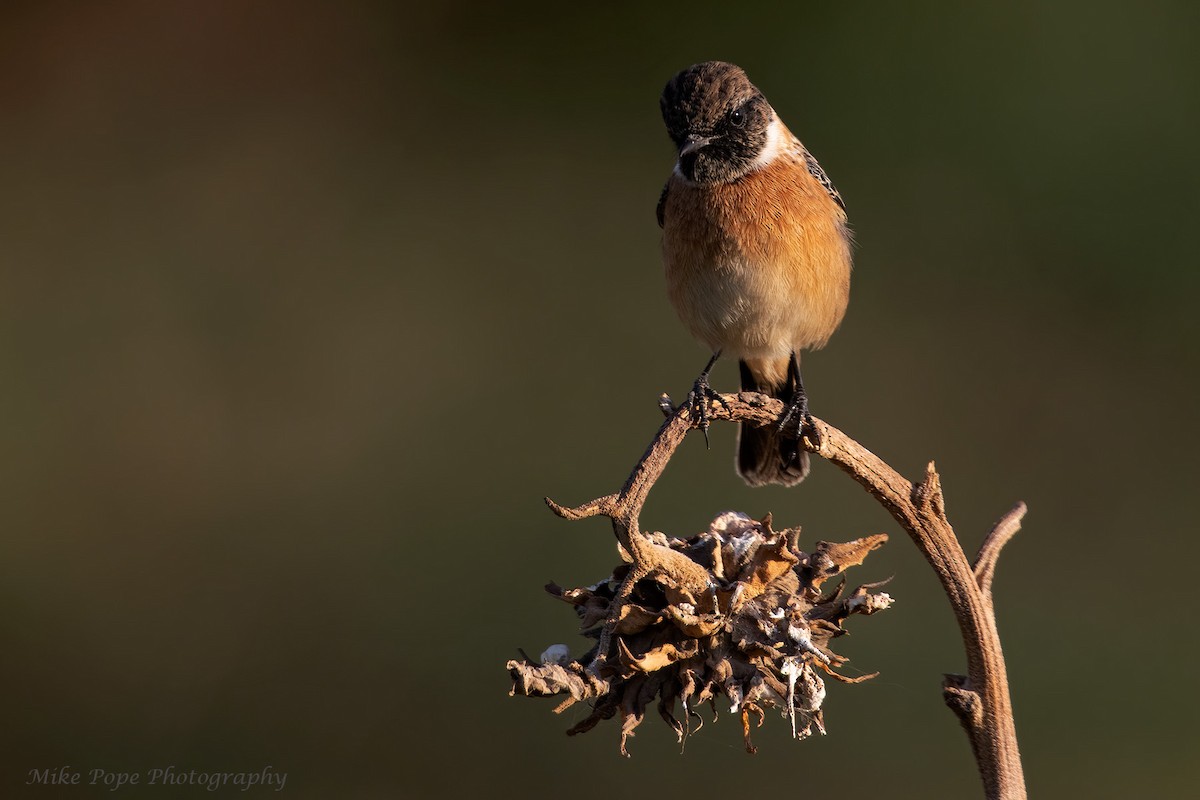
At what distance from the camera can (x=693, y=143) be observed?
409cm

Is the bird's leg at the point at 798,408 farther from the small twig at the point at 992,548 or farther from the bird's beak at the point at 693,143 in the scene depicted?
the bird's beak at the point at 693,143

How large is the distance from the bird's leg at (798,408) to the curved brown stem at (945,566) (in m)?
0.08

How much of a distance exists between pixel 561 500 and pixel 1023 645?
7.73 ft

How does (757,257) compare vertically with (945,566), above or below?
above

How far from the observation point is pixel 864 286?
280 inches

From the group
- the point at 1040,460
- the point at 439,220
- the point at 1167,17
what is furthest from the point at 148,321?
the point at 1167,17

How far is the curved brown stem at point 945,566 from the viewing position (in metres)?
1.82

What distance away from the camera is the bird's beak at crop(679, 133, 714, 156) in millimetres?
4090

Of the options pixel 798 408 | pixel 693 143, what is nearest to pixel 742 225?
pixel 693 143

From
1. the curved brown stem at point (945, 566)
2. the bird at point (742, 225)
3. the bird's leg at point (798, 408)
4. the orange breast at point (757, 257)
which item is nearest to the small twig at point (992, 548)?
the curved brown stem at point (945, 566)

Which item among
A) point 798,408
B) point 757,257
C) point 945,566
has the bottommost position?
point 945,566

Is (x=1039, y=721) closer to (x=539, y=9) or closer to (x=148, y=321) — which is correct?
(x=539, y=9)

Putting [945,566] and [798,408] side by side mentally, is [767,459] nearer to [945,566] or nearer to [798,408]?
[798,408]

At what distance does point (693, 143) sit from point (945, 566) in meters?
2.46
